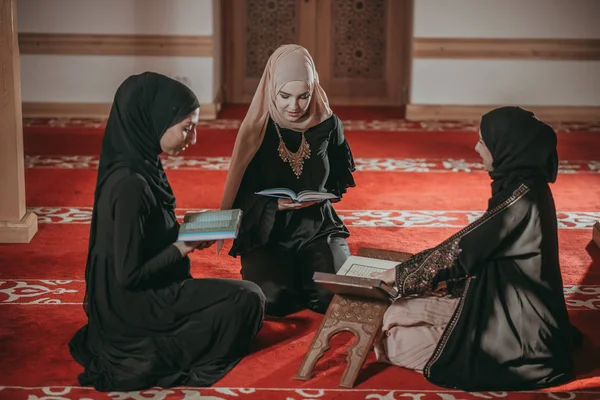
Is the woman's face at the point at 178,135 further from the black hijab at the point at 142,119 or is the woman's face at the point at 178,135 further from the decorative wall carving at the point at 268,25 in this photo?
the decorative wall carving at the point at 268,25

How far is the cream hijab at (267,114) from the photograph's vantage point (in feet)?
12.7

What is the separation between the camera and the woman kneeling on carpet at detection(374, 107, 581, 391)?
10.3 ft

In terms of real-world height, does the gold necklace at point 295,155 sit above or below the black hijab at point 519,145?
below

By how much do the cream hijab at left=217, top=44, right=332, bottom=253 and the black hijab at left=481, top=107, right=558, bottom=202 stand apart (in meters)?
0.97

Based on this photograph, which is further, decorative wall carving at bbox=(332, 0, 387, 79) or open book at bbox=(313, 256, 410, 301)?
decorative wall carving at bbox=(332, 0, 387, 79)

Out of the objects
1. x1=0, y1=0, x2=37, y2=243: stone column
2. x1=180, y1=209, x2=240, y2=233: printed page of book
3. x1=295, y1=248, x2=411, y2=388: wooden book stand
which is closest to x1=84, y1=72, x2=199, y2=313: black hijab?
x1=180, y1=209, x2=240, y2=233: printed page of book

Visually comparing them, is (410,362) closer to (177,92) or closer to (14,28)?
(177,92)

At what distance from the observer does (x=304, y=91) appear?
151 inches

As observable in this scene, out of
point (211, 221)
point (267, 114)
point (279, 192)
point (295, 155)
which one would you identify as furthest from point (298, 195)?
point (211, 221)

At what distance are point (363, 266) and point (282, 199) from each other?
2.22 feet

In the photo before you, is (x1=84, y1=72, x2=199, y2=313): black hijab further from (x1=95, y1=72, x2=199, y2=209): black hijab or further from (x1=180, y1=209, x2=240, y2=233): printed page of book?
(x1=180, y1=209, x2=240, y2=233): printed page of book

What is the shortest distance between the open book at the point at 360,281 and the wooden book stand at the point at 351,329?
3 centimetres

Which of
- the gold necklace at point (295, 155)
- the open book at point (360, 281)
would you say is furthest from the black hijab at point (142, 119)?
the gold necklace at point (295, 155)

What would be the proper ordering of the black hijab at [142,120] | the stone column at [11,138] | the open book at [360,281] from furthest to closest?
the stone column at [11,138] < the open book at [360,281] < the black hijab at [142,120]
